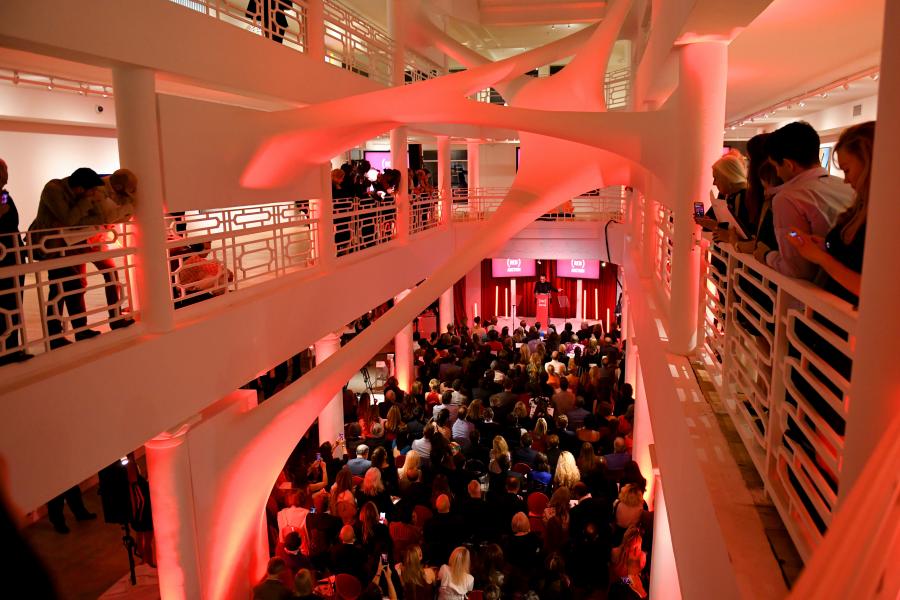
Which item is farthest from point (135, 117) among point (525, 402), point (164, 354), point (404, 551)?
point (525, 402)

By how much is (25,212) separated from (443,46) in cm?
749

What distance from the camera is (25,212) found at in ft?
31.1

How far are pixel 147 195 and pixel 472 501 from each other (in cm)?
440

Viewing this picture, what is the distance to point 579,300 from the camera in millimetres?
23062

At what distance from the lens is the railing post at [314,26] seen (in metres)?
7.34

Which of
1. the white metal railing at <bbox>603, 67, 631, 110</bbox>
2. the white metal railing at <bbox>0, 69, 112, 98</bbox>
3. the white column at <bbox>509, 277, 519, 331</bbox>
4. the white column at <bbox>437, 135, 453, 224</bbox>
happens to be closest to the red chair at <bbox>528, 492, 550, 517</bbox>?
the white metal railing at <bbox>0, 69, 112, 98</bbox>

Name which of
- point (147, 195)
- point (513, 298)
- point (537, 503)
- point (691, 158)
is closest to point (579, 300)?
point (513, 298)

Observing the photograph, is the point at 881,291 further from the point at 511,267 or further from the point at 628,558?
the point at 511,267

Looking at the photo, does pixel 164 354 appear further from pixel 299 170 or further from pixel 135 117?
pixel 299 170

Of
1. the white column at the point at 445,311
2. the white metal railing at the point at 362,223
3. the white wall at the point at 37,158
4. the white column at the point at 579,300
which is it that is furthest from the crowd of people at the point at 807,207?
the white column at the point at 579,300

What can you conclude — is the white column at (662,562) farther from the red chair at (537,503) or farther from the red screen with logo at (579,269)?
the red screen with logo at (579,269)

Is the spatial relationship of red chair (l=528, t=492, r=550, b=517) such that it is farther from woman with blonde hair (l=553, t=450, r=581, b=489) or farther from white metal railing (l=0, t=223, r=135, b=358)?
white metal railing (l=0, t=223, r=135, b=358)

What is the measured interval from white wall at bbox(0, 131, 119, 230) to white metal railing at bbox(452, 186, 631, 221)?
8.13 meters

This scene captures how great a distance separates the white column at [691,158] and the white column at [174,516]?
13.5ft
